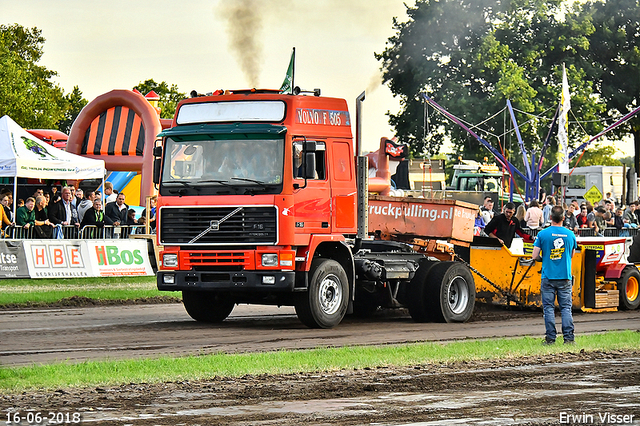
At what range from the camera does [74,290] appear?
72.2ft

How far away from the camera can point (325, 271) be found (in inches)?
608

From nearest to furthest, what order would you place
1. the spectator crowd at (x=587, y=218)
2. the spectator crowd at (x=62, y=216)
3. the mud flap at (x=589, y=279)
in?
the mud flap at (x=589, y=279)
the spectator crowd at (x=62, y=216)
the spectator crowd at (x=587, y=218)

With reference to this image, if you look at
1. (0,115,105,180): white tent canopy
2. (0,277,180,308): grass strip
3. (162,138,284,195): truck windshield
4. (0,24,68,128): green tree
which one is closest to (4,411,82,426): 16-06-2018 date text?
(162,138,284,195): truck windshield

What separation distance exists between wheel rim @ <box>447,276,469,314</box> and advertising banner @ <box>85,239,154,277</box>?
30.3ft

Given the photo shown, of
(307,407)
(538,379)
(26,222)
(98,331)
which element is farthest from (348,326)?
(26,222)

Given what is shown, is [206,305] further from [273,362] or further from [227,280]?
[273,362]

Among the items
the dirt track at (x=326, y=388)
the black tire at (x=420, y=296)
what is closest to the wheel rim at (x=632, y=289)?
the black tire at (x=420, y=296)

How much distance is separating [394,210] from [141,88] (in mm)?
69500

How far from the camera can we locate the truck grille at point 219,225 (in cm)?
1494

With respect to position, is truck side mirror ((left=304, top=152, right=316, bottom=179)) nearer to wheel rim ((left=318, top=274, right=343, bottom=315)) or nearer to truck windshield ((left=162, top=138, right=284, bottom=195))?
truck windshield ((left=162, top=138, right=284, bottom=195))

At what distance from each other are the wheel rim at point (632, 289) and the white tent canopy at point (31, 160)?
44.7 feet

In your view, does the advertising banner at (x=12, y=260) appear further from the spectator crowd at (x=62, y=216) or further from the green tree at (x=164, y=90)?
the green tree at (x=164, y=90)

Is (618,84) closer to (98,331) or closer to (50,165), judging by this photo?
(50,165)

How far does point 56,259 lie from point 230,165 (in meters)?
8.65
